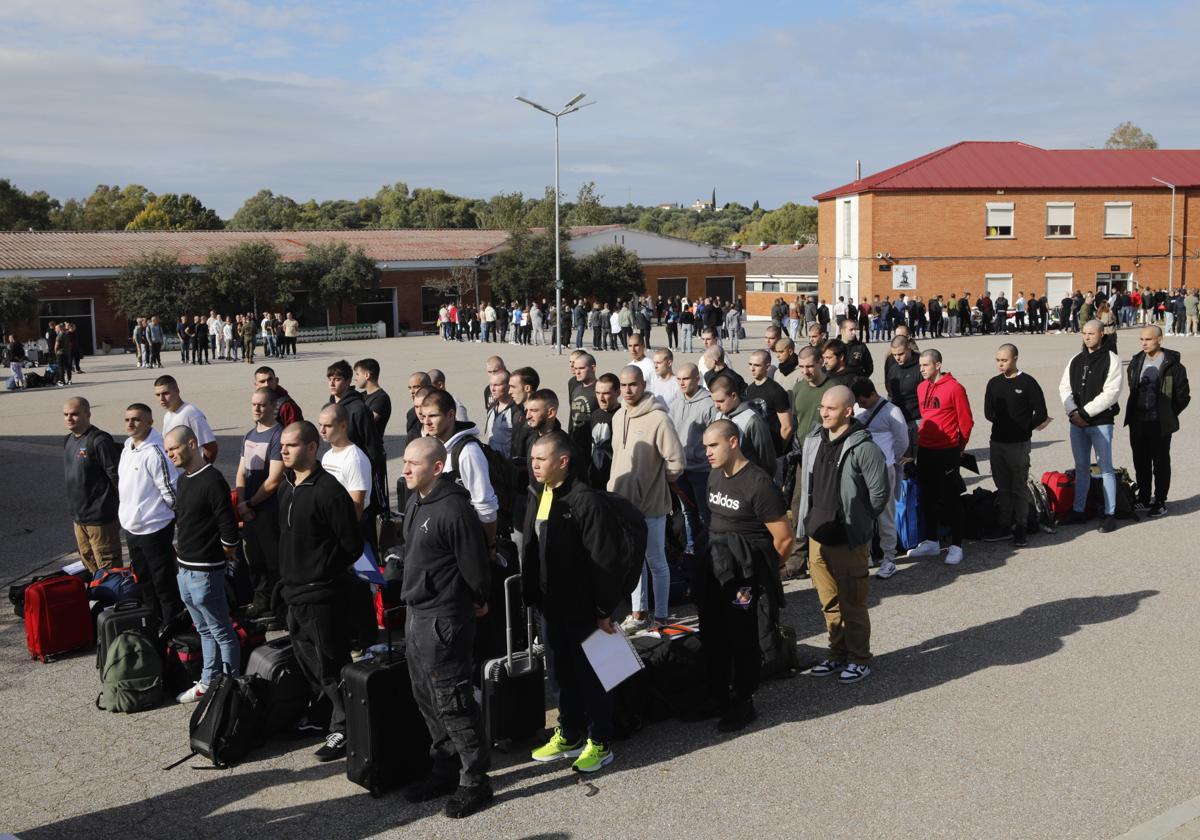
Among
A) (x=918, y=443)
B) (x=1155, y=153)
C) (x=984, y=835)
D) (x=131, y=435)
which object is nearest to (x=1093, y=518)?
(x=918, y=443)

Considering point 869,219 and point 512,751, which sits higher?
point 869,219

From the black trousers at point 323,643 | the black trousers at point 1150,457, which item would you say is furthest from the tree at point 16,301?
the black trousers at point 1150,457

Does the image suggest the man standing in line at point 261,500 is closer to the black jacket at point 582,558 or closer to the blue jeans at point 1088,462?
the black jacket at point 582,558

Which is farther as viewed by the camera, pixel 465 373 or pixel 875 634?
pixel 465 373

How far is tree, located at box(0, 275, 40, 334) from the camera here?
117 feet

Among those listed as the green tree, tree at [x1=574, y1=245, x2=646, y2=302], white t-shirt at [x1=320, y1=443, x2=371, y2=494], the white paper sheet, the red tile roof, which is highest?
the green tree

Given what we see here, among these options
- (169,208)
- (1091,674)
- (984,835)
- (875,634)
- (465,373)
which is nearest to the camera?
(984,835)

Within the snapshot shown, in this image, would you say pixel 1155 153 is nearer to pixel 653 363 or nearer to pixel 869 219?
pixel 869 219

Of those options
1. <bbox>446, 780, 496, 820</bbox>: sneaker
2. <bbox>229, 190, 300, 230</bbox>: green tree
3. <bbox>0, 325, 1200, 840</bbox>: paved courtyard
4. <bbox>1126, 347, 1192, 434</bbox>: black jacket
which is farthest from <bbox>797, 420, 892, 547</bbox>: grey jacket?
<bbox>229, 190, 300, 230</bbox>: green tree

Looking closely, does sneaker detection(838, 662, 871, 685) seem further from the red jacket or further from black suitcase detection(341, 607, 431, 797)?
the red jacket

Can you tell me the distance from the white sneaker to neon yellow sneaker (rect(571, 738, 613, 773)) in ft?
15.3

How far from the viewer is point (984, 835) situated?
497 cm

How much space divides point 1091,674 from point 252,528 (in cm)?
→ 588

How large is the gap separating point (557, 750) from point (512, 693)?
1.26ft
